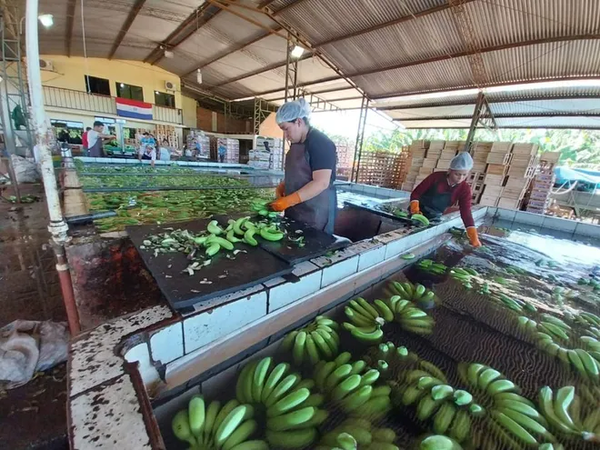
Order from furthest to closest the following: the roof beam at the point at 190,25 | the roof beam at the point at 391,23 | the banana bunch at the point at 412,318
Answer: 1. the roof beam at the point at 190,25
2. the roof beam at the point at 391,23
3. the banana bunch at the point at 412,318

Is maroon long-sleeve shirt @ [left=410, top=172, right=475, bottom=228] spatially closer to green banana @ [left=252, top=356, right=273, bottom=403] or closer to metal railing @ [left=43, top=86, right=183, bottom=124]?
green banana @ [left=252, top=356, right=273, bottom=403]

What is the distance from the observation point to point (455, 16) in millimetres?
7027

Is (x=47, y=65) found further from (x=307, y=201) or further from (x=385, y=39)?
(x=307, y=201)

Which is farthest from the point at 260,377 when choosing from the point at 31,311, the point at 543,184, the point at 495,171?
the point at 543,184

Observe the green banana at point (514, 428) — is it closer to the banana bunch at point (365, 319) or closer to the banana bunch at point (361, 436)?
the banana bunch at point (361, 436)

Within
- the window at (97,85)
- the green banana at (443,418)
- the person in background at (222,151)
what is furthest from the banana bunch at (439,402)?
the window at (97,85)

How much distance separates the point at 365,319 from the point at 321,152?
1.51m

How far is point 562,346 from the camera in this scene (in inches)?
72.7

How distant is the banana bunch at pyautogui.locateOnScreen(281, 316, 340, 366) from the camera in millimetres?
1534

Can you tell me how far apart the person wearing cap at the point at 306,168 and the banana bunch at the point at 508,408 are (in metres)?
1.74

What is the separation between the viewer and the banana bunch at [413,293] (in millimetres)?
2276

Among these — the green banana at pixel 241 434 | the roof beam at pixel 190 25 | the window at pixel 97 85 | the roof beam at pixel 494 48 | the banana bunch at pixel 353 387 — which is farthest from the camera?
the window at pixel 97 85

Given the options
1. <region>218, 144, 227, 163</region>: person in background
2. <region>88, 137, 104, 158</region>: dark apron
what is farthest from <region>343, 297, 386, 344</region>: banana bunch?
<region>218, 144, 227, 163</region>: person in background

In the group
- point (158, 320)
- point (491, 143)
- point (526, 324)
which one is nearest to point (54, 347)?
point (158, 320)
